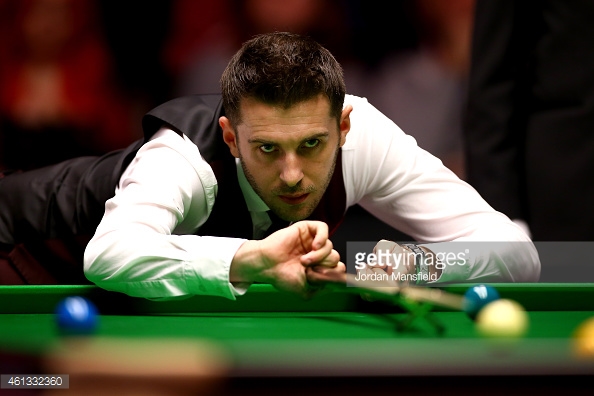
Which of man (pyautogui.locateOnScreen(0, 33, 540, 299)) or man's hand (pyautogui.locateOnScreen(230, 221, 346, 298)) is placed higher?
man (pyautogui.locateOnScreen(0, 33, 540, 299))

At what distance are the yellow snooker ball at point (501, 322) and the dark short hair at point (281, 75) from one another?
95 cm

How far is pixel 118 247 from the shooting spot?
7.70 feet

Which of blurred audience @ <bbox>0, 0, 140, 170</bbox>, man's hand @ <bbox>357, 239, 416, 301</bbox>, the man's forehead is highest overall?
blurred audience @ <bbox>0, 0, 140, 170</bbox>

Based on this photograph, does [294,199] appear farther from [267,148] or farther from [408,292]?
[408,292]

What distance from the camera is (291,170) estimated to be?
2.56 m

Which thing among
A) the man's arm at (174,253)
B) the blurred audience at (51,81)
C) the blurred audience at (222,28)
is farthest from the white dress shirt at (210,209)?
the blurred audience at (51,81)

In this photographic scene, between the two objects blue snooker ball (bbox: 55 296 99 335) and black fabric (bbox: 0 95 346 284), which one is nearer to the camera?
blue snooker ball (bbox: 55 296 99 335)

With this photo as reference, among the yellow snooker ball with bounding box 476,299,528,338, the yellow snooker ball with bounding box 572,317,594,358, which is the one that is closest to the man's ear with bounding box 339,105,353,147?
the yellow snooker ball with bounding box 476,299,528,338

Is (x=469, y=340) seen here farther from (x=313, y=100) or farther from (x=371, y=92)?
(x=371, y=92)

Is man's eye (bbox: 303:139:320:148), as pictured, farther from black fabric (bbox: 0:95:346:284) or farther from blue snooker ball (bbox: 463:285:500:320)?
blue snooker ball (bbox: 463:285:500:320)

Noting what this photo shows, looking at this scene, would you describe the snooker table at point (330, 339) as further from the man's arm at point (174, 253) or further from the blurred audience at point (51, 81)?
the blurred audience at point (51, 81)

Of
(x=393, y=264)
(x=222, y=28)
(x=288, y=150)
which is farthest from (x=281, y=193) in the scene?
(x=222, y=28)

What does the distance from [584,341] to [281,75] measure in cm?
122

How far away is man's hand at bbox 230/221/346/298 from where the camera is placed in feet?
7.24
